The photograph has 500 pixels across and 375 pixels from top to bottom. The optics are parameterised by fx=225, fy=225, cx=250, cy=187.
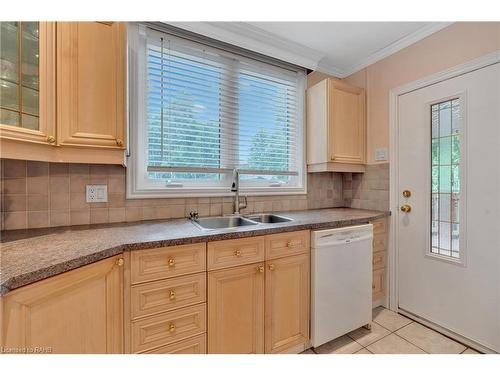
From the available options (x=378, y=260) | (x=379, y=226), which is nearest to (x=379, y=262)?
(x=378, y=260)

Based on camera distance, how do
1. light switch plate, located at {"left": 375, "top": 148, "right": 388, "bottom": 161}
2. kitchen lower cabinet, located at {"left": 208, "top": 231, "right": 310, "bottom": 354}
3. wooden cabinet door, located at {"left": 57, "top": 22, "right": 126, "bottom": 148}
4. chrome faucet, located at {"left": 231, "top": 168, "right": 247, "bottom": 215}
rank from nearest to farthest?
1. wooden cabinet door, located at {"left": 57, "top": 22, "right": 126, "bottom": 148}
2. kitchen lower cabinet, located at {"left": 208, "top": 231, "right": 310, "bottom": 354}
3. chrome faucet, located at {"left": 231, "top": 168, "right": 247, "bottom": 215}
4. light switch plate, located at {"left": 375, "top": 148, "right": 388, "bottom": 161}

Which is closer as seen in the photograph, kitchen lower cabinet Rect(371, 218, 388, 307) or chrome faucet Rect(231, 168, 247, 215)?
chrome faucet Rect(231, 168, 247, 215)

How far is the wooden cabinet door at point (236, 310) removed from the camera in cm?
124

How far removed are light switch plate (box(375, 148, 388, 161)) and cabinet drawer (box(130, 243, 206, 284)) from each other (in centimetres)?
192

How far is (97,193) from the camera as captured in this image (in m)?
1.50

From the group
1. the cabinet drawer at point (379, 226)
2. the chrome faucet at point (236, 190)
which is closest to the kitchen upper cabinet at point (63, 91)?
the chrome faucet at point (236, 190)

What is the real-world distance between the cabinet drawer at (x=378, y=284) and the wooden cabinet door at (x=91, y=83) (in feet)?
7.70

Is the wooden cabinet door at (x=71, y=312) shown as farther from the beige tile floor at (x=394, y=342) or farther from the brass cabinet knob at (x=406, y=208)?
the brass cabinet knob at (x=406, y=208)

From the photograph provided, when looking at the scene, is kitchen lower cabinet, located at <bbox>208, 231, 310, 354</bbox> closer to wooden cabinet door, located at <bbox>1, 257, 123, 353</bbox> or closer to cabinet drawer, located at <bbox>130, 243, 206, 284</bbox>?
cabinet drawer, located at <bbox>130, 243, 206, 284</bbox>

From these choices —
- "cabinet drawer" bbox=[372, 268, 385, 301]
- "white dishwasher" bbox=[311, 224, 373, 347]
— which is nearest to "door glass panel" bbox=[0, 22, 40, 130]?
"white dishwasher" bbox=[311, 224, 373, 347]

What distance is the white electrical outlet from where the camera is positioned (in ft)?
4.87

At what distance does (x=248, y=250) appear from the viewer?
1332mm

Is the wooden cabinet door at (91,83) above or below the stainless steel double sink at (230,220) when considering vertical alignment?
above
